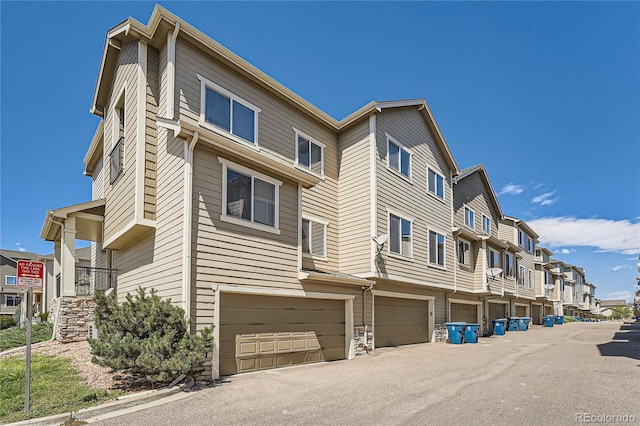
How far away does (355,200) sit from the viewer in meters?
15.7

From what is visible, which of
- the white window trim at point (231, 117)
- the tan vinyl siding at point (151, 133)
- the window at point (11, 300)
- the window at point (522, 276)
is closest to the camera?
the tan vinyl siding at point (151, 133)

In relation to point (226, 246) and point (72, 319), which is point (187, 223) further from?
point (72, 319)

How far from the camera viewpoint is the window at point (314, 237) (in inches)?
568

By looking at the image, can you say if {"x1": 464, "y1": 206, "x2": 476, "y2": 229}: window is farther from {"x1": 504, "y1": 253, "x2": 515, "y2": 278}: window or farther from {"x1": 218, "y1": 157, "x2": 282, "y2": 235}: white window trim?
{"x1": 218, "y1": 157, "x2": 282, "y2": 235}: white window trim

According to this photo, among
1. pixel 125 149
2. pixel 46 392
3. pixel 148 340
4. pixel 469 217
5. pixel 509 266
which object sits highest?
pixel 125 149

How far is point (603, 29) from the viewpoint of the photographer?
47.4ft

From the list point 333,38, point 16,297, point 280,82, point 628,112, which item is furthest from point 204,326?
point 16,297

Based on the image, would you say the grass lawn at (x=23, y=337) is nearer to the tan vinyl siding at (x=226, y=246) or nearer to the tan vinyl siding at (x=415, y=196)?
the tan vinyl siding at (x=226, y=246)

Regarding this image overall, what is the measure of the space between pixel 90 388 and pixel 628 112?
2194 centimetres

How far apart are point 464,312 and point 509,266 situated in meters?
8.97

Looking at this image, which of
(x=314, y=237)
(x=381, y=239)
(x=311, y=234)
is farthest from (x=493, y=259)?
(x=311, y=234)

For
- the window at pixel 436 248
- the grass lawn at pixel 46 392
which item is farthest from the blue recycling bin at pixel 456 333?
the grass lawn at pixel 46 392

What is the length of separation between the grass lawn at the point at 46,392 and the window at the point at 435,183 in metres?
15.1

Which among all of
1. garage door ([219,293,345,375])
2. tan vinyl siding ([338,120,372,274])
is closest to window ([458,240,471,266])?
tan vinyl siding ([338,120,372,274])
